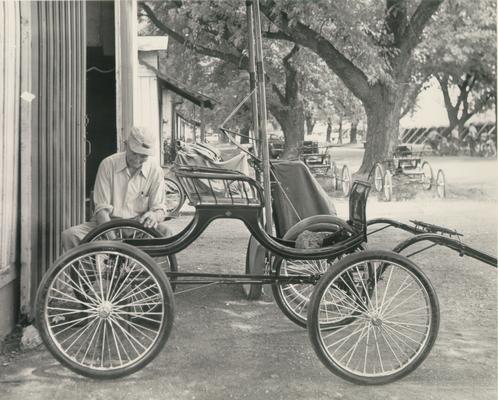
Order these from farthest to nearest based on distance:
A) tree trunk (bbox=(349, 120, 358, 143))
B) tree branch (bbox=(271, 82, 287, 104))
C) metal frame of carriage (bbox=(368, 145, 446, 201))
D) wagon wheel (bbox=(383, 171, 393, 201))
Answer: tree trunk (bbox=(349, 120, 358, 143)) → tree branch (bbox=(271, 82, 287, 104)) → metal frame of carriage (bbox=(368, 145, 446, 201)) → wagon wheel (bbox=(383, 171, 393, 201))

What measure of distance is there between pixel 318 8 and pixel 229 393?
9.01 meters

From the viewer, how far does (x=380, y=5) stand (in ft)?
36.4

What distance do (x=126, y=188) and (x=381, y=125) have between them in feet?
26.6

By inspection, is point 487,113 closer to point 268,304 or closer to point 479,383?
point 268,304

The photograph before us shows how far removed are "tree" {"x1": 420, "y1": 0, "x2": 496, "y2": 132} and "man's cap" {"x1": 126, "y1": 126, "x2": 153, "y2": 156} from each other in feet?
19.1

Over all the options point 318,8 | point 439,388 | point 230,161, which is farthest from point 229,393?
point 318,8

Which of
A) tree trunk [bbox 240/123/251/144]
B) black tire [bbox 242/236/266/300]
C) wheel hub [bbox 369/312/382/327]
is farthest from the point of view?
black tire [bbox 242/236/266/300]

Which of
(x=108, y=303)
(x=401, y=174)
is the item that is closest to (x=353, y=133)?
(x=401, y=174)

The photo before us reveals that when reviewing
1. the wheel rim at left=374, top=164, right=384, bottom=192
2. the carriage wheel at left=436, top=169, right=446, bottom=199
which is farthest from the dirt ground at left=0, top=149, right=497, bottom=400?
the wheel rim at left=374, top=164, right=384, bottom=192

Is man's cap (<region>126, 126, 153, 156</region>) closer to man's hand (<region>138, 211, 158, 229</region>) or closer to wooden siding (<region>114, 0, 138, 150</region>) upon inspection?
man's hand (<region>138, 211, 158, 229</region>)

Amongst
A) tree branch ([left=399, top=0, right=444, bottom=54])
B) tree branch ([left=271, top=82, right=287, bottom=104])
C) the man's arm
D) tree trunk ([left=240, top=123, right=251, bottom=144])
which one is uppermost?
tree branch ([left=399, top=0, right=444, bottom=54])

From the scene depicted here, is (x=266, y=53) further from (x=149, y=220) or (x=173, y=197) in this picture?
(x=149, y=220)

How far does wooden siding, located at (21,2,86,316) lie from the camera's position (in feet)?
12.0

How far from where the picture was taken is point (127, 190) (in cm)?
398
